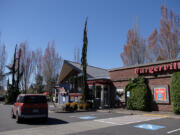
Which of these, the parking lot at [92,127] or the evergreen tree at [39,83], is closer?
the parking lot at [92,127]

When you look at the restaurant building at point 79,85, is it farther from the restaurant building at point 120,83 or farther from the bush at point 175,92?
the bush at point 175,92

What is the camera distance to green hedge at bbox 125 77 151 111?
1714cm

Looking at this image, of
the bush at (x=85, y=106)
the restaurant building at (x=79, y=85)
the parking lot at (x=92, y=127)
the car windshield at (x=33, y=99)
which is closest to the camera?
the parking lot at (x=92, y=127)

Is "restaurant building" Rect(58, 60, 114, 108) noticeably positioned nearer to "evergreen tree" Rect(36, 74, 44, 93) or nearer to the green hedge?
the green hedge

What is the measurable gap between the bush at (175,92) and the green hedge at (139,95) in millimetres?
2952

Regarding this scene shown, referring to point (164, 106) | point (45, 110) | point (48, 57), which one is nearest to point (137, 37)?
point (164, 106)

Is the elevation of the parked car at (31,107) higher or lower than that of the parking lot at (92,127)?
higher

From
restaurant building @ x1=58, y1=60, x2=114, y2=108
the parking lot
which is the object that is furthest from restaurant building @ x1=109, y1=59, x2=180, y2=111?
the parking lot

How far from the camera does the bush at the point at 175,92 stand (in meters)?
14.2

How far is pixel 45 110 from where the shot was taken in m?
10.8

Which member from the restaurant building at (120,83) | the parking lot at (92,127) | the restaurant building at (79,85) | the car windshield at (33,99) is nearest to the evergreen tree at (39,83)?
the restaurant building at (79,85)

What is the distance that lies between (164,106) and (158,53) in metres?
13.4

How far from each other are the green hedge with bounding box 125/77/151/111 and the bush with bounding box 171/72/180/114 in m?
2.95

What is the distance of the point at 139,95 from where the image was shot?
1752 centimetres
